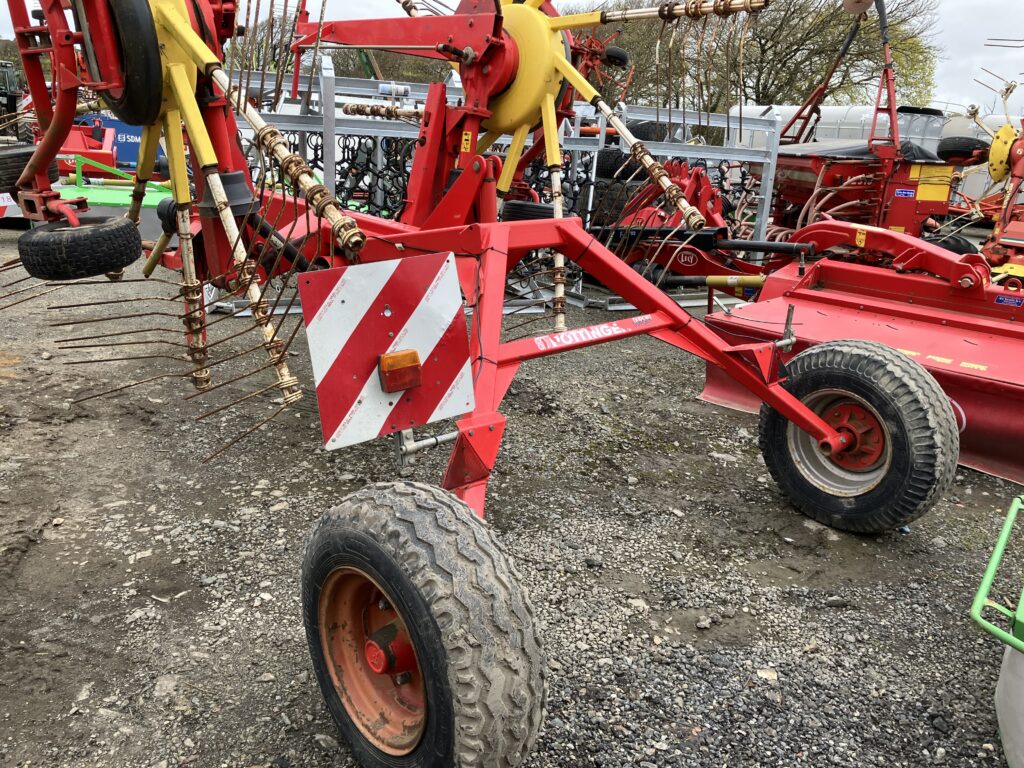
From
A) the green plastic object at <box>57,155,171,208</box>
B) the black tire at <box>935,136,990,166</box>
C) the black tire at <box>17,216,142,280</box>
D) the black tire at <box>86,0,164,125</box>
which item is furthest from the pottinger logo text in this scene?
the black tire at <box>935,136,990,166</box>

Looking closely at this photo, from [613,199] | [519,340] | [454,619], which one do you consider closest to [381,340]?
[519,340]

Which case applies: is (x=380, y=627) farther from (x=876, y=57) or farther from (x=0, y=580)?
(x=876, y=57)

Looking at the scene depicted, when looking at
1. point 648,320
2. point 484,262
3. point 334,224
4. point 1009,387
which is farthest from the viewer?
point 1009,387

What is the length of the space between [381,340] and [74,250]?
1.54 metres

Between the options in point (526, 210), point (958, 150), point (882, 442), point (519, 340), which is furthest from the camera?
point (958, 150)

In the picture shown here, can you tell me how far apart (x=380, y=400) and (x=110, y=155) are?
30.2 ft

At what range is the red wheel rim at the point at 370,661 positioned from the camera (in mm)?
1877

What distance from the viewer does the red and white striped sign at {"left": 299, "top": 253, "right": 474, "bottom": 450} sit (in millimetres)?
2000

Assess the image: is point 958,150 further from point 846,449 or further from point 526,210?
point 846,449

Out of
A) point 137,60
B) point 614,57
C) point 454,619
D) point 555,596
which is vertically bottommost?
point 555,596

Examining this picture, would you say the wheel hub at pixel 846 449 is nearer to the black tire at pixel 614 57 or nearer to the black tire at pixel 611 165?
the black tire at pixel 614 57

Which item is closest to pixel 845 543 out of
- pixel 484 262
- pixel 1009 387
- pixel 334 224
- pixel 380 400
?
pixel 1009 387

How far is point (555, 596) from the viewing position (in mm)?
2758

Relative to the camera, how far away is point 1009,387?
3693mm
